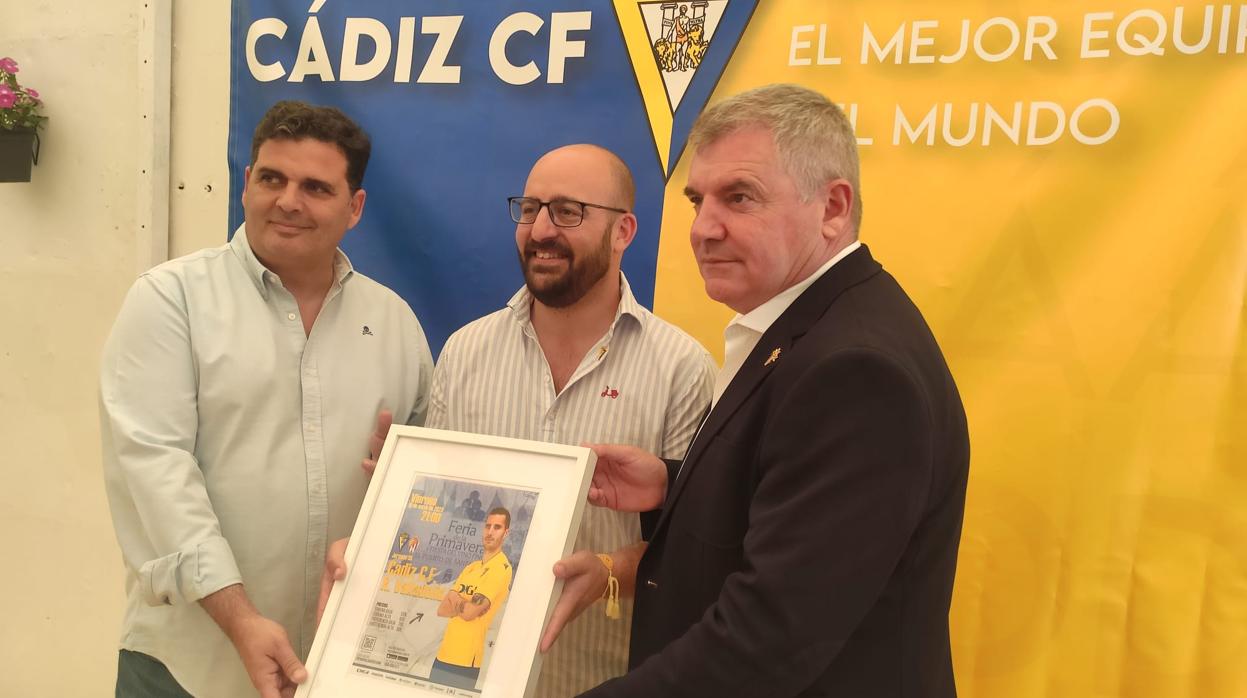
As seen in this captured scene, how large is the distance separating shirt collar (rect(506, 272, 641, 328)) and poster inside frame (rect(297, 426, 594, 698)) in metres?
0.50

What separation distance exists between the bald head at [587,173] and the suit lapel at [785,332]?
2.58 ft

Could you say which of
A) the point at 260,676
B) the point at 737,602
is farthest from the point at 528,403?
the point at 737,602

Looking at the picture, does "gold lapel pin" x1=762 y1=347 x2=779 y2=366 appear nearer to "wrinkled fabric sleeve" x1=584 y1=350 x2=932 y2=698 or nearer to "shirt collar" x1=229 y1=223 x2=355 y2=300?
"wrinkled fabric sleeve" x1=584 y1=350 x2=932 y2=698

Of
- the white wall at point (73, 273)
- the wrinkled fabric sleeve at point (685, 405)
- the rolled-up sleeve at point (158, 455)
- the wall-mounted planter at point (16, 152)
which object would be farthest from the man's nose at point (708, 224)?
the wall-mounted planter at point (16, 152)

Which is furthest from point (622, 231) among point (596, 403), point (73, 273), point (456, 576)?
point (73, 273)

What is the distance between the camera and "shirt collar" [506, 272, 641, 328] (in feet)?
7.45

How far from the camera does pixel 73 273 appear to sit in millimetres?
3721

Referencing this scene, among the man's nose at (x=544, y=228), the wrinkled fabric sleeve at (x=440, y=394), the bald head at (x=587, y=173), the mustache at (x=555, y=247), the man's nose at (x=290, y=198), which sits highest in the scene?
the bald head at (x=587, y=173)

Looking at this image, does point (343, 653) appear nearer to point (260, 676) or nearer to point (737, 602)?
point (260, 676)

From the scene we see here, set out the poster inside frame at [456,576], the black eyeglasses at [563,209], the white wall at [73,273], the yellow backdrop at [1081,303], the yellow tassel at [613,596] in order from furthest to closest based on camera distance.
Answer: the white wall at [73,273], the black eyeglasses at [563,209], the yellow backdrop at [1081,303], the yellow tassel at [613,596], the poster inside frame at [456,576]

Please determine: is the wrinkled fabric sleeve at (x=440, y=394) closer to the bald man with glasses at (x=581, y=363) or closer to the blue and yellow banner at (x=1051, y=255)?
the bald man with glasses at (x=581, y=363)

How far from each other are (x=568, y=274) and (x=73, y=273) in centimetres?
258

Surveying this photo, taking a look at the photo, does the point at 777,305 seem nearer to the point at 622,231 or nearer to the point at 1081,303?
the point at 622,231

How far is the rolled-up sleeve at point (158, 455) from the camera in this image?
1.96 meters
